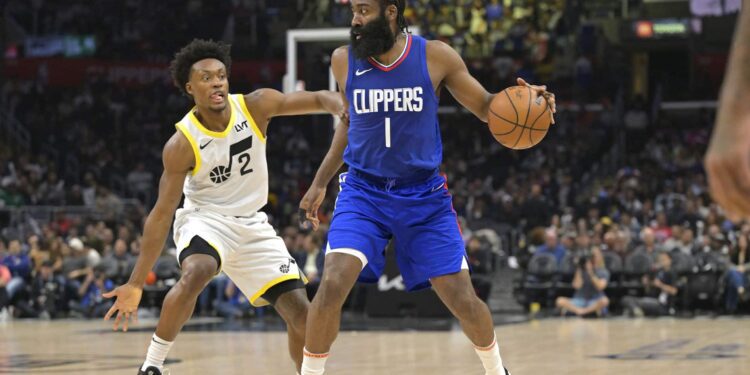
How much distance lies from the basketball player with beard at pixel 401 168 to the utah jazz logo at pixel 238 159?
3.50 ft

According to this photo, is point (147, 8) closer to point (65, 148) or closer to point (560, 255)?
point (65, 148)

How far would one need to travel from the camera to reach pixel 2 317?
16.2 meters

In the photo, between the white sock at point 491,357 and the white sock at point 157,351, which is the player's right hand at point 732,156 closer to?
the white sock at point 491,357

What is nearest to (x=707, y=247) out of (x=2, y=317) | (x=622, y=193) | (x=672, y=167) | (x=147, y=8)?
(x=622, y=193)

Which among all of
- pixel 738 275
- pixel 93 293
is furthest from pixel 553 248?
pixel 93 293

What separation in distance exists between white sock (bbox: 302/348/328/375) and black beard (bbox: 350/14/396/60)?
1393mm

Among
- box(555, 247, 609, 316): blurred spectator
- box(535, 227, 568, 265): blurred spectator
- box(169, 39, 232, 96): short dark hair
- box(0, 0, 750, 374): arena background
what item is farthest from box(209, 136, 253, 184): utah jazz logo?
box(535, 227, 568, 265): blurred spectator

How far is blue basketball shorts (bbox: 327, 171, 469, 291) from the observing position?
211 inches

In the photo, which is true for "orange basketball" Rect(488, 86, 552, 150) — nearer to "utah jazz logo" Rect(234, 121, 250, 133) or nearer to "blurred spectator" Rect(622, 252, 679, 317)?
"utah jazz logo" Rect(234, 121, 250, 133)

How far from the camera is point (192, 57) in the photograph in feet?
21.2

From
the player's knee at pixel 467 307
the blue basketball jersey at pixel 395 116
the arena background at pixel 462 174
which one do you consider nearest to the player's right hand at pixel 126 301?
the blue basketball jersey at pixel 395 116

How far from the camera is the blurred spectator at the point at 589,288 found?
582 inches

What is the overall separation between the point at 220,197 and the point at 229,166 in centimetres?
19

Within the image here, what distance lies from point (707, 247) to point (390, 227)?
1040cm
